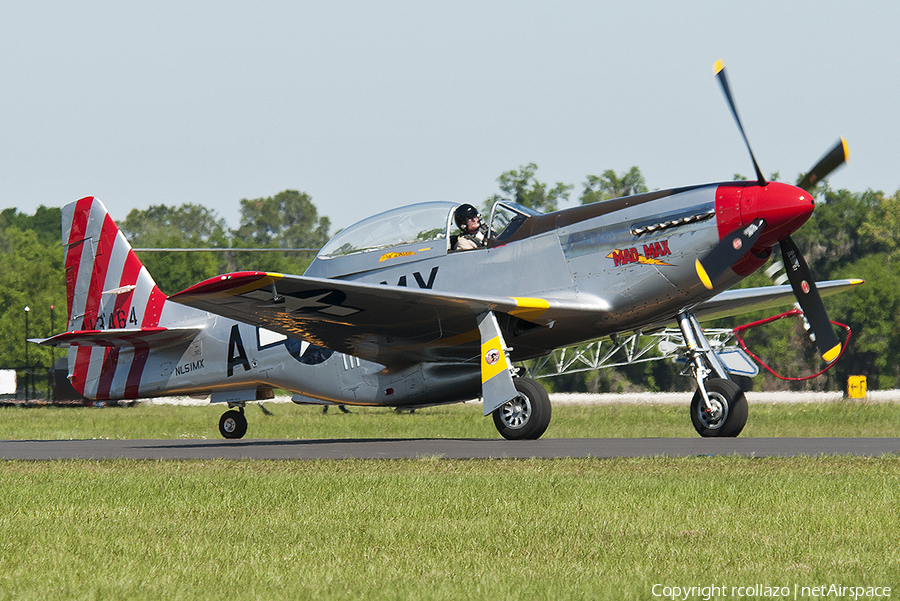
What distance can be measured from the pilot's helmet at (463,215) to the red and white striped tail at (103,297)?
6.57m

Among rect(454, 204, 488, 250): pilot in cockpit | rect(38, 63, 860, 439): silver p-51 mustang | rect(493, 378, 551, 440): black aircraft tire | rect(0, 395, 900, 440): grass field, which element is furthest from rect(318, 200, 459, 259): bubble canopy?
rect(0, 395, 900, 440): grass field

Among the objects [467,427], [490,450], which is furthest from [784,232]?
[467,427]

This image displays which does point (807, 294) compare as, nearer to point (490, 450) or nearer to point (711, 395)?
point (711, 395)

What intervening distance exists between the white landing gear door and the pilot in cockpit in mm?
1696

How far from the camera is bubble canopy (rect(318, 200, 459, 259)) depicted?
14.8m

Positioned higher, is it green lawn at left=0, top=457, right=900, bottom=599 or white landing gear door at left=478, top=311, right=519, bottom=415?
white landing gear door at left=478, top=311, right=519, bottom=415

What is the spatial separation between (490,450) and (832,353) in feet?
14.6

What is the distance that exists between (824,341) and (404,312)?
5443 millimetres

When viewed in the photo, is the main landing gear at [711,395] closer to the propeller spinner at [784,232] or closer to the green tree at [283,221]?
the propeller spinner at [784,232]

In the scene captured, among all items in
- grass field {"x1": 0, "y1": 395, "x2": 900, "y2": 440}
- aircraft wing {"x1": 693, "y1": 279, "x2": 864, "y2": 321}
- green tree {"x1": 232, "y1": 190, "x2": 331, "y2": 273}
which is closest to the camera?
aircraft wing {"x1": 693, "y1": 279, "x2": 864, "y2": 321}

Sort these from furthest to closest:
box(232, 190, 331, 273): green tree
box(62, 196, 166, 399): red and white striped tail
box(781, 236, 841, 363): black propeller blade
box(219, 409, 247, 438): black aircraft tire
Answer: box(232, 190, 331, 273): green tree
box(219, 409, 247, 438): black aircraft tire
box(62, 196, 166, 399): red and white striped tail
box(781, 236, 841, 363): black propeller blade

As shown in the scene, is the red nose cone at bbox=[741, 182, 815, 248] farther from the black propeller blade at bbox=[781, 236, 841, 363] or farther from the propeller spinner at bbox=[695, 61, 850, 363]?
the black propeller blade at bbox=[781, 236, 841, 363]

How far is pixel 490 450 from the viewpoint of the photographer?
11.9 meters

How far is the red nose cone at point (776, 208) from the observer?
12.4m
